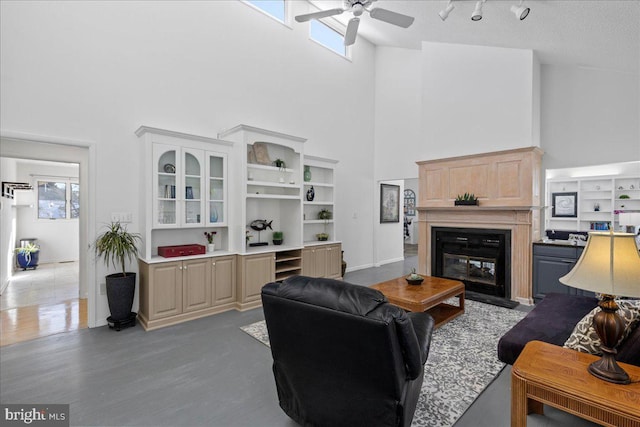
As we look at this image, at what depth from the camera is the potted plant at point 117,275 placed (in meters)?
3.49

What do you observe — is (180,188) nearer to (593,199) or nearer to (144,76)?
(144,76)

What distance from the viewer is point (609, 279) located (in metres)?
1.41

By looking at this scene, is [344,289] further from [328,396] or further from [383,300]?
[328,396]

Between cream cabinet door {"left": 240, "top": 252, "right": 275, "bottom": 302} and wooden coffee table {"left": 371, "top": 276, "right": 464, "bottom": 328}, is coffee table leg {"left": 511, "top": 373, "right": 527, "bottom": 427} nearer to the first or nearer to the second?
wooden coffee table {"left": 371, "top": 276, "right": 464, "bottom": 328}

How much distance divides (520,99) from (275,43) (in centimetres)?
415

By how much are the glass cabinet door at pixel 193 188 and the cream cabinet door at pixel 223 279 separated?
614mm

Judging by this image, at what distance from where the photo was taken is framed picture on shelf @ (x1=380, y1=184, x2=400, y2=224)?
7680mm

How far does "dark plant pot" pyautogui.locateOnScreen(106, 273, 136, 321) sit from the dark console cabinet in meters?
5.47

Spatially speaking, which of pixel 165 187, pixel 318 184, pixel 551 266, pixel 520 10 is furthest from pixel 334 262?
pixel 520 10

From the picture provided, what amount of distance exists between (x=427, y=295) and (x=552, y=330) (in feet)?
3.69

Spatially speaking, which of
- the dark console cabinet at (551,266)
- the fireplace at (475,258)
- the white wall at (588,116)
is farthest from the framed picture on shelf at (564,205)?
the fireplace at (475,258)

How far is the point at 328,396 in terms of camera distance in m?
1.72

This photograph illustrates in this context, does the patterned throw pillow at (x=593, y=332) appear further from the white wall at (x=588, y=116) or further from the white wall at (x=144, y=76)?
the white wall at (x=144, y=76)

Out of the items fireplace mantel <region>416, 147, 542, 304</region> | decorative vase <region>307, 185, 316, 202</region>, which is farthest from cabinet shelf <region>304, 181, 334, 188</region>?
fireplace mantel <region>416, 147, 542, 304</region>
